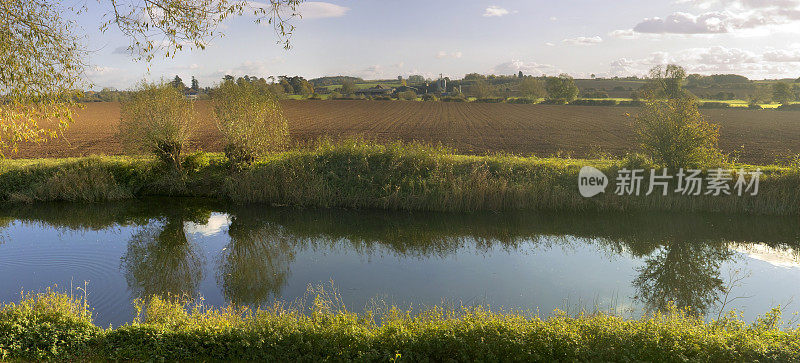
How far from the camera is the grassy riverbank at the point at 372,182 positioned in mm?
15164

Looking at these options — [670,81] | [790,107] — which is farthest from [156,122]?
[790,107]

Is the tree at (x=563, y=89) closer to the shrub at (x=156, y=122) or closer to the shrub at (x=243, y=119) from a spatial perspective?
the shrub at (x=243, y=119)

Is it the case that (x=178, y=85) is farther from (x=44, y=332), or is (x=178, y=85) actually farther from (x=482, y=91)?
(x=482, y=91)

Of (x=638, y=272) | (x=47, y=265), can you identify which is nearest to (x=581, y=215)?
(x=638, y=272)

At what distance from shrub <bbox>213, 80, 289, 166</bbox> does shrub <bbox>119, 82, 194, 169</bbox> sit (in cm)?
142

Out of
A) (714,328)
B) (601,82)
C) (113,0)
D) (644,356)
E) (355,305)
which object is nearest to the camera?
(644,356)

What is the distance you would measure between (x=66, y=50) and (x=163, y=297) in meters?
4.88

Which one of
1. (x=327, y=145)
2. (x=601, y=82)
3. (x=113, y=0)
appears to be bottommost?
(x=327, y=145)

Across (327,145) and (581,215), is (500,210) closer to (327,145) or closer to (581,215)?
(581,215)

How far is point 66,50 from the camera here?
290 inches

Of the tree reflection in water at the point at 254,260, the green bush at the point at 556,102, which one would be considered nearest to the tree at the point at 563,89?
the green bush at the point at 556,102

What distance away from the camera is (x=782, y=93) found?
7369 cm

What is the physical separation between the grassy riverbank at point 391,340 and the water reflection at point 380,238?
9.17 ft

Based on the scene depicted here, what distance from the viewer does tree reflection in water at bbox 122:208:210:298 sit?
9.98 metres
